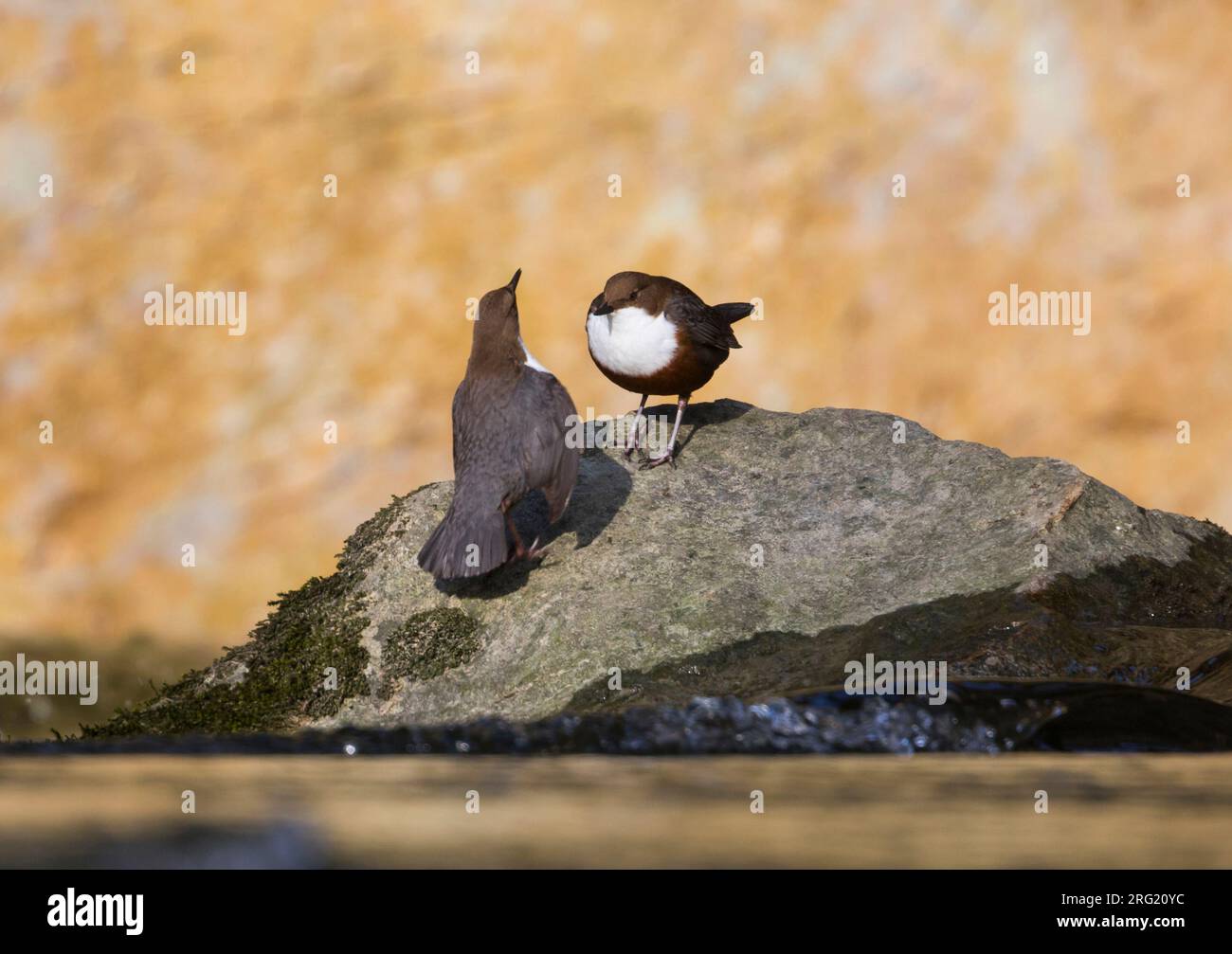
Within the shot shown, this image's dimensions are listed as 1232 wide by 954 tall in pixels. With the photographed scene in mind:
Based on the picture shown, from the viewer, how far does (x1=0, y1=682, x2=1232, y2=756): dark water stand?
5801mm

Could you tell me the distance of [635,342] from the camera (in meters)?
8.86

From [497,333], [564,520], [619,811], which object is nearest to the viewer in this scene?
[619,811]

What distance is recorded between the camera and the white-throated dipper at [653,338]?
8836mm

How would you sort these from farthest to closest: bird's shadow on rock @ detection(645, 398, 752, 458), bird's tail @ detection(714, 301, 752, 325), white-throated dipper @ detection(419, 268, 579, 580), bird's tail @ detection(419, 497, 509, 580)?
bird's tail @ detection(714, 301, 752, 325), bird's shadow on rock @ detection(645, 398, 752, 458), white-throated dipper @ detection(419, 268, 579, 580), bird's tail @ detection(419, 497, 509, 580)

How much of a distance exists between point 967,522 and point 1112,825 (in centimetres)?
380

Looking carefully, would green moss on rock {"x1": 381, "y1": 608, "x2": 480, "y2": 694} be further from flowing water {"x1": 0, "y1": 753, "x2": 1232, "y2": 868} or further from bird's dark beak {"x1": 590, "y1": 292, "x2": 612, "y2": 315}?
bird's dark beak {"x1": 590, "y1": 292, "x2": 612, "y2": 315}

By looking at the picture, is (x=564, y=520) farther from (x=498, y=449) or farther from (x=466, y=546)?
(x=466, y=546)

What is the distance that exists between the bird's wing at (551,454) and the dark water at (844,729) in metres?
1.81

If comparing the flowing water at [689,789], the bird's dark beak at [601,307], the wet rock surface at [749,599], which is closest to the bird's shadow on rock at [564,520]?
the wet rock surface at [749,599]

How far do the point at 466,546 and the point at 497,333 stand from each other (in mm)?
1445

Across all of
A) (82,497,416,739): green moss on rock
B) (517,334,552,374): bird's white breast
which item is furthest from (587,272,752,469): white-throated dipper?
Answer: (82,497,416,739): green moss on rock

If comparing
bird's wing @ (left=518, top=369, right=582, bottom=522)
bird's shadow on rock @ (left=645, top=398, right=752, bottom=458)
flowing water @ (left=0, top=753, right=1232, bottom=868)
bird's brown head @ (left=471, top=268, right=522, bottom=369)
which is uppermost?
bird's brown head @ (left=471, top=268, right=522, bottom=369)

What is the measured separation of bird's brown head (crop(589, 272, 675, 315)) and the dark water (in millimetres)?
3465

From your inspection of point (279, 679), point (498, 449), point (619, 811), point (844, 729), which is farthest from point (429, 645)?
point (619, 811)
